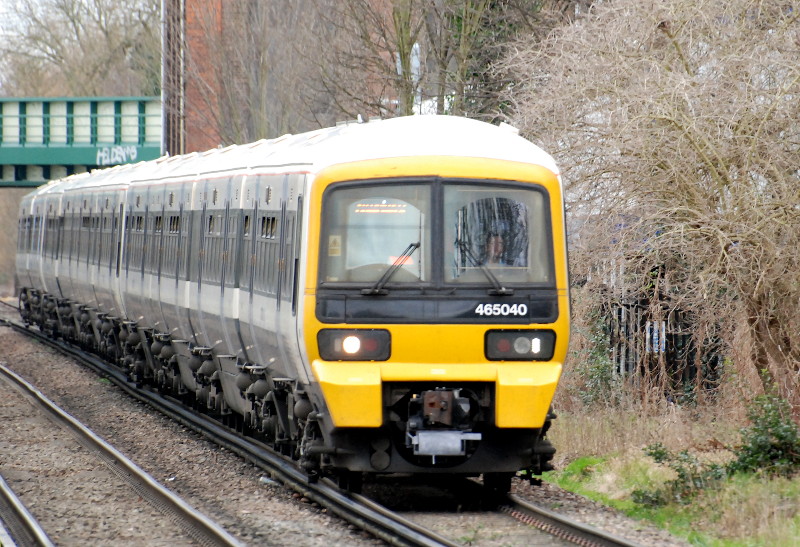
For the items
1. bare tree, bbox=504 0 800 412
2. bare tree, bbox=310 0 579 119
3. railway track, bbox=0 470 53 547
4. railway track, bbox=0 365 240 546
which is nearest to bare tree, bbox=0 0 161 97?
bare tree, bbox=310 0 579 119

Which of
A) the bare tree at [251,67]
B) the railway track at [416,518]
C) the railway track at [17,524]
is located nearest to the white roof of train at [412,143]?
the railway track at [416,518]

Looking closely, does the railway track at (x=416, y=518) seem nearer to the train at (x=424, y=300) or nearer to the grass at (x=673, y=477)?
the train at (x=424, y=300)

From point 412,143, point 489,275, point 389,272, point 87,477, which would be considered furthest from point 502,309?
point 87,477

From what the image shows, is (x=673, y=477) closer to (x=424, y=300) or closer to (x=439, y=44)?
(x=424, y=300)

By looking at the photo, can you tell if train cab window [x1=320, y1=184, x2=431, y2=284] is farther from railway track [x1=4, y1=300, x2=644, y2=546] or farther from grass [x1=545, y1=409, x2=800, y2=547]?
grass [x1=545, y1=409, x2=800, y2=547]

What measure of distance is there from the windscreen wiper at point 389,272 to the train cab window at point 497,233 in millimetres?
266

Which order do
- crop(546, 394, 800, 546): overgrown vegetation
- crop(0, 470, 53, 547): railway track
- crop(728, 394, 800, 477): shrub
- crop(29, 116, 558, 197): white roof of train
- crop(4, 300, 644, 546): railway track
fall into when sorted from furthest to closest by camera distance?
crop(728, 394, 800, 477): shrub, crop(29, 116, 558, 197): white roof of train, crop(0, 470, 53, 547): railway track, crop(546, 394, 800, 546): overgrown vegetation, crop(4, 300, 644, 546): railway track

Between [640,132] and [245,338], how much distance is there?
4.07 metres

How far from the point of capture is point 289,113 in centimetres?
3222

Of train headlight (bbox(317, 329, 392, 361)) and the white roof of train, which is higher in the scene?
the white roof of train

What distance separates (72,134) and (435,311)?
38839 millimetres

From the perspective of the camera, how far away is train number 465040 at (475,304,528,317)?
10141mm

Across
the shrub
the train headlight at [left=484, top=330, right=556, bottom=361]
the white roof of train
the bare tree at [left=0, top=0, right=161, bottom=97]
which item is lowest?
the shrub

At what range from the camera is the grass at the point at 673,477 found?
9195mm
